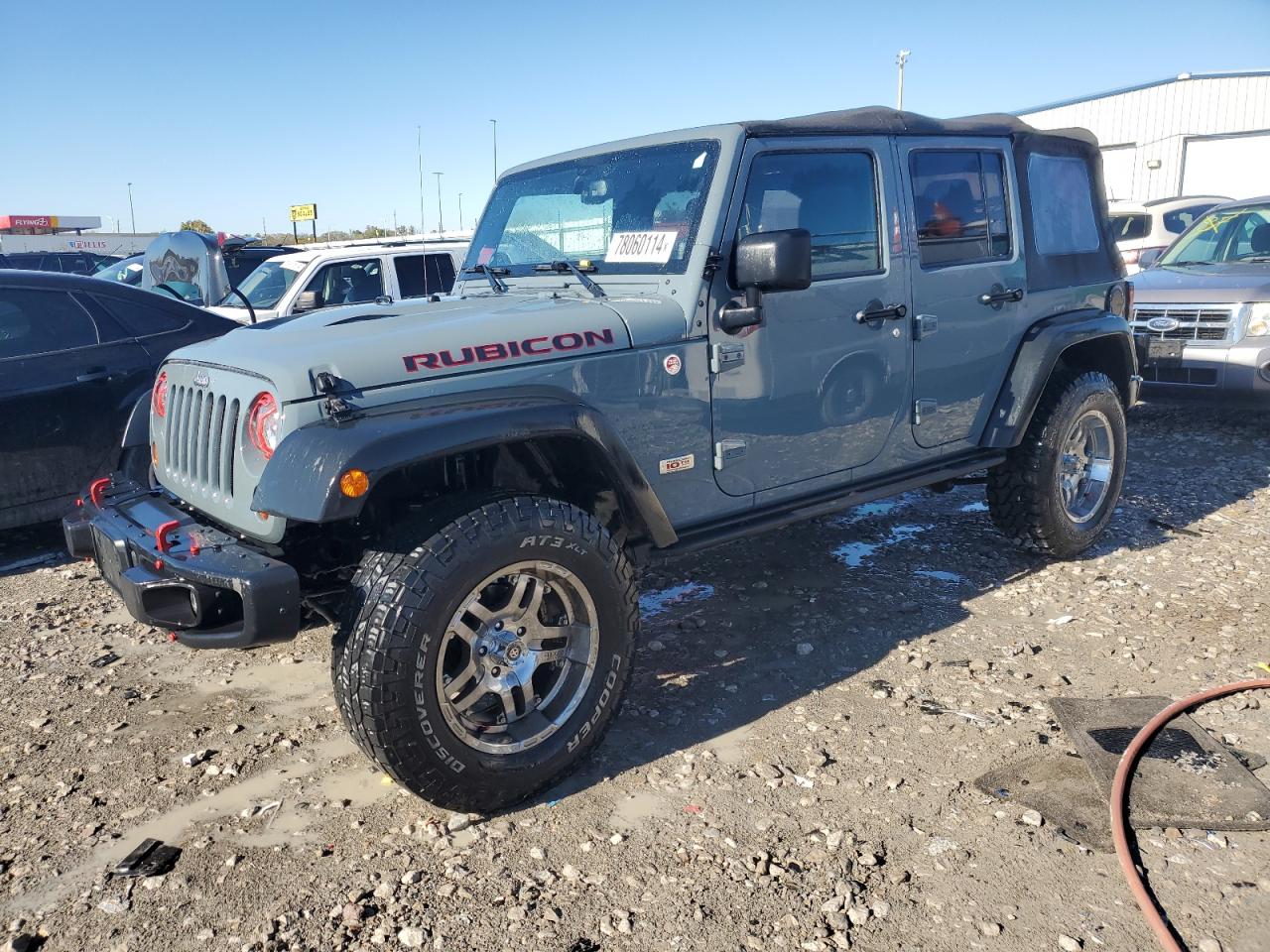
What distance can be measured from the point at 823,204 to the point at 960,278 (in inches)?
32.8

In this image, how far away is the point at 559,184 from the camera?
3.92m

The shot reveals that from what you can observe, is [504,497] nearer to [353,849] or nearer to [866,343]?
[353,849]

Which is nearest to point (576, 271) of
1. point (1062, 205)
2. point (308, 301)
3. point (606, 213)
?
point (606, 213)

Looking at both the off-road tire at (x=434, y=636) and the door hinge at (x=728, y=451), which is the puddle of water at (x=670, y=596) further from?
the off-road tire at (x=434, y=636)

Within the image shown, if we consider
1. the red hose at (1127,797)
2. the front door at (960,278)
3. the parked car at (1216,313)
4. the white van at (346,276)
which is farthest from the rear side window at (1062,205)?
the white van at (346,276)

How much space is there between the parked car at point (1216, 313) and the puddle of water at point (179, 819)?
5906mm

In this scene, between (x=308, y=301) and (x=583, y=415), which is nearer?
(x=583, y=415)

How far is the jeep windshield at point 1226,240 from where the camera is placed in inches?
317

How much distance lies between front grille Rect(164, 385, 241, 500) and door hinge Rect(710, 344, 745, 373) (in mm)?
1531

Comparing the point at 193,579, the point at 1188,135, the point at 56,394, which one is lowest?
the point at 193,579

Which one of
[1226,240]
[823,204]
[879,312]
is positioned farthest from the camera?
[1226,240]

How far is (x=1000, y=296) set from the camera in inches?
170

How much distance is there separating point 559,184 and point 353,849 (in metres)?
2.58

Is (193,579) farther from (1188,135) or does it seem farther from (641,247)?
(1188,135)
